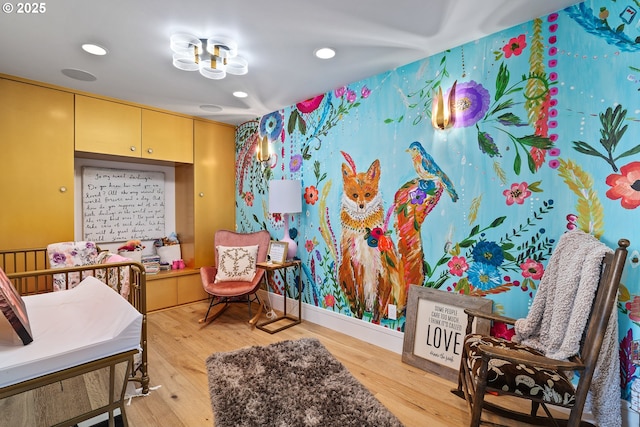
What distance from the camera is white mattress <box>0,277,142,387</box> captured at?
1.15 meters

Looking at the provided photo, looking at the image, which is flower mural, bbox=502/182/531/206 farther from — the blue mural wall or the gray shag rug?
the gray shag rug

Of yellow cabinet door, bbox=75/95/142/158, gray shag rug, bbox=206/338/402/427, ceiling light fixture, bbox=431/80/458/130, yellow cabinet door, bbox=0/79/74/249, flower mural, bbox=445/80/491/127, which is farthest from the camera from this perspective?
yellow cabinet door, bbox=75/95/142/158

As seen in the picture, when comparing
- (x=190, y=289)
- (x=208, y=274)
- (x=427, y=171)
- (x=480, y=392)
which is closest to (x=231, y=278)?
(x=208, y=274)

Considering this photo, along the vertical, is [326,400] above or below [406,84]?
below

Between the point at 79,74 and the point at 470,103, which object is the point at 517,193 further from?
the point at 79,74

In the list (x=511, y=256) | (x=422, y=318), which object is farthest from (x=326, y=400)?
(x=511, y=256)

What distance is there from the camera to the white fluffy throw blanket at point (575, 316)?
4.54 feet

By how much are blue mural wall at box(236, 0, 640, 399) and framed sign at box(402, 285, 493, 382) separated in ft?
0.31

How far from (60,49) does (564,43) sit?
11.2ft

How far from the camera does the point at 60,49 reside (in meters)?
2.21

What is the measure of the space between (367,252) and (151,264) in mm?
2668

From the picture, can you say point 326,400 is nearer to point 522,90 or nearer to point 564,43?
point 522,90

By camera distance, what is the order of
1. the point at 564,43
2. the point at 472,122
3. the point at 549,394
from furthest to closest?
the point at 472,122
the point at 564,43
the point at 549,394

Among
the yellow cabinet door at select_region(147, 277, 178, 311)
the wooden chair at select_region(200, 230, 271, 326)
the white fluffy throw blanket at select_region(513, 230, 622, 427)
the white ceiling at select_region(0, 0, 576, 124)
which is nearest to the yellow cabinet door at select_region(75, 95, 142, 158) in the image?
the white ceiling at select_region(0, 0, 576, 124)
